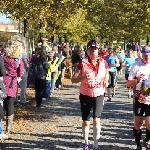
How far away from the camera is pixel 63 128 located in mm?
9188

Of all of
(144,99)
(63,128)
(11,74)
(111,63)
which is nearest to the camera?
(144,99)

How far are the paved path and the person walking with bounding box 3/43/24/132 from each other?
501 millimetres

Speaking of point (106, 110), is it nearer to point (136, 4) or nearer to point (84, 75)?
point (84, 75)

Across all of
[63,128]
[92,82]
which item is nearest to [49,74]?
[63,128]

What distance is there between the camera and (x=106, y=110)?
11.9m

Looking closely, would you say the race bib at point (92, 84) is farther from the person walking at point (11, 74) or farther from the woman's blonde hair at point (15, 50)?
the woman's blonde hair at point (15, 50)

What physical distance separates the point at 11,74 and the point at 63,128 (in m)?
1.77

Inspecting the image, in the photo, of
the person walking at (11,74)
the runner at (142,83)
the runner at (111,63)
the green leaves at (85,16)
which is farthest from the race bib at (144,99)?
the runner at (111,63)

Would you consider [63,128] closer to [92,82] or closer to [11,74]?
[11,74]

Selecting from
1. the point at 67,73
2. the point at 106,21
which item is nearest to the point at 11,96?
the point at 67,73

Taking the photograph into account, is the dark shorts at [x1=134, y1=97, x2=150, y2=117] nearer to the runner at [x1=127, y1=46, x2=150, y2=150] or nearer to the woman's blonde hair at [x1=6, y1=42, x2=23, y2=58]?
the runner at [x1=127, y1=46, x2=150, y2=150]

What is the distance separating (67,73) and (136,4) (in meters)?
6.58

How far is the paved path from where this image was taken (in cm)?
755

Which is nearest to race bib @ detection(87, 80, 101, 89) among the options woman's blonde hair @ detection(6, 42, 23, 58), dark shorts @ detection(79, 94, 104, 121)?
dark shorts @ detection(79, 94, 104, 121)
